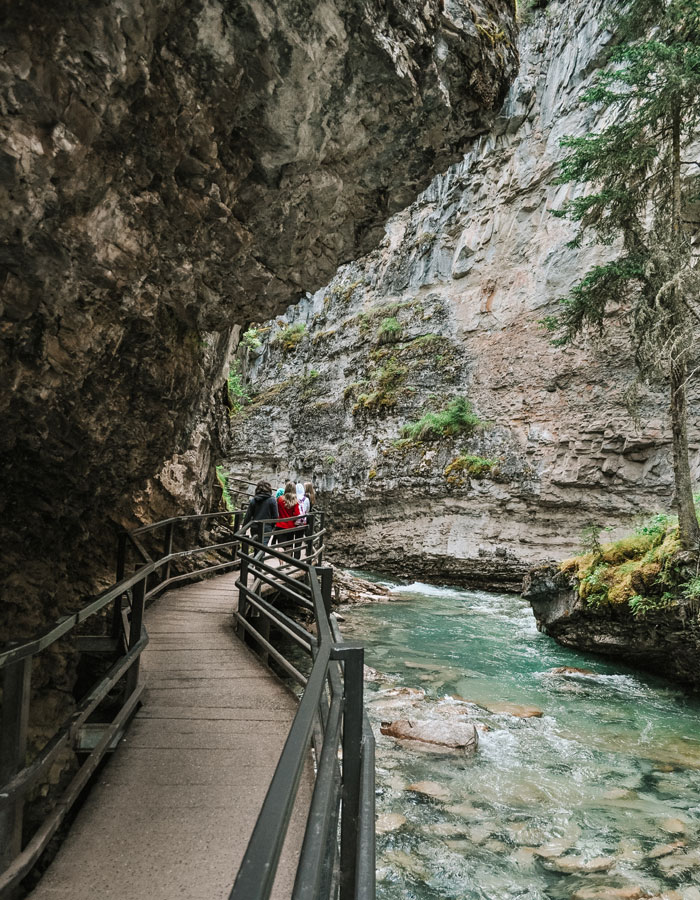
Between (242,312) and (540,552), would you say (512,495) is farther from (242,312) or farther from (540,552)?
(242,312)

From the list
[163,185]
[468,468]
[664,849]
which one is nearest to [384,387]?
[468,468]

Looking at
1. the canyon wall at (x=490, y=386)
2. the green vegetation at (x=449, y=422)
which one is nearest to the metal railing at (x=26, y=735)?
the canyon wall at (x=490, y=386)

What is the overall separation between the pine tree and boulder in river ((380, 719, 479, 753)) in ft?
18.5

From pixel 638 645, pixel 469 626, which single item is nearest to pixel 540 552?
pixel 469 626

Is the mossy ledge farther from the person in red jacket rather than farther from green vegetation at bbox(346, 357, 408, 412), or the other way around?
green vegetation at bbox(346, 357, 408, 412)

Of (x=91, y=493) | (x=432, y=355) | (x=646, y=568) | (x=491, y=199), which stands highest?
(x=491, y=199)

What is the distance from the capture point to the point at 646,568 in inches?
361

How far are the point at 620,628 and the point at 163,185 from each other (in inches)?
390

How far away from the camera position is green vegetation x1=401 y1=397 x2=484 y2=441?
72.7 feet

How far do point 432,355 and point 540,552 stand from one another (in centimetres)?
1030

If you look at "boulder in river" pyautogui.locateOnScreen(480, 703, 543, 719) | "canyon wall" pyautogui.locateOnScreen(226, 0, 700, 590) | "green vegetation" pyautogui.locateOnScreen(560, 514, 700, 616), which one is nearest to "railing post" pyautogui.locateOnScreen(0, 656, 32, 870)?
"boulder in river" pyautogui.locateOnScreen(480, 703, 543, 719)

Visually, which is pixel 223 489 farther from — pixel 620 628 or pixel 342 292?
pixel 342 292

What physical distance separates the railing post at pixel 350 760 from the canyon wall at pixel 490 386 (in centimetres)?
1817

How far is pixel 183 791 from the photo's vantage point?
3201mm
